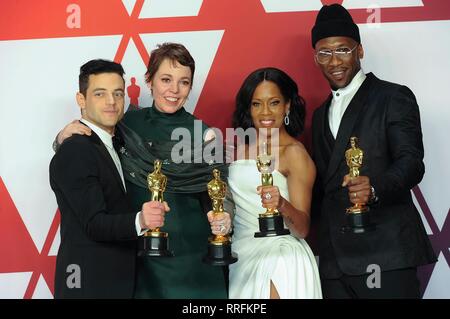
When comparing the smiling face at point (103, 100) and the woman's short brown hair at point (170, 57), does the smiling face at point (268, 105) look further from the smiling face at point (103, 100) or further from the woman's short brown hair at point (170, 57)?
the smiling face at point (103, 100)

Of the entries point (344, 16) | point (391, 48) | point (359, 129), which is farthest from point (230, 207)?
point (391, 48)

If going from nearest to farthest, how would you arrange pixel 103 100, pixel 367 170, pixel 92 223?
pixel 92 223 → pixel 103 100 → pixel 367 170

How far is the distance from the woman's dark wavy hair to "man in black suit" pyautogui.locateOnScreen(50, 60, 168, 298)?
658 mm

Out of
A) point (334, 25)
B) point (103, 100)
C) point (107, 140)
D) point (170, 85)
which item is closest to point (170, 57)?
point (170, 85)

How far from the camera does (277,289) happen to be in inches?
115

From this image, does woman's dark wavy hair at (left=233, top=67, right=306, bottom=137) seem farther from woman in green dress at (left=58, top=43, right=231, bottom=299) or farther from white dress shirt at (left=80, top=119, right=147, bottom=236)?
white dress shirt at (left=80, top=119, right=147, bottom=236)

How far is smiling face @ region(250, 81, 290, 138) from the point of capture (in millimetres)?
3195

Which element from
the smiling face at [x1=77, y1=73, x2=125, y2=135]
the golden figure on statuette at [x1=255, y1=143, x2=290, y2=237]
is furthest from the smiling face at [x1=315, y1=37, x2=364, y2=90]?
the smiling face at [x1=77, y1=73, x2=125, y2=135]

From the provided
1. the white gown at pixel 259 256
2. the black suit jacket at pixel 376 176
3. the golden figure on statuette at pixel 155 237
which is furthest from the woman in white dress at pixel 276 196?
the golden figure on statuette at pixel 155 237

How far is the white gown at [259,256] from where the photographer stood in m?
2.92

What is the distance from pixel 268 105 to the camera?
3.20 metres

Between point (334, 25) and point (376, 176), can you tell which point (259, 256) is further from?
point (334, 25)

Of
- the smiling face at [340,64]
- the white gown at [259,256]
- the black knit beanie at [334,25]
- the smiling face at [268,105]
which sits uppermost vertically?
the black knit beanie at [334,25]

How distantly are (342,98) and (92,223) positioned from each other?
4.33 feet
